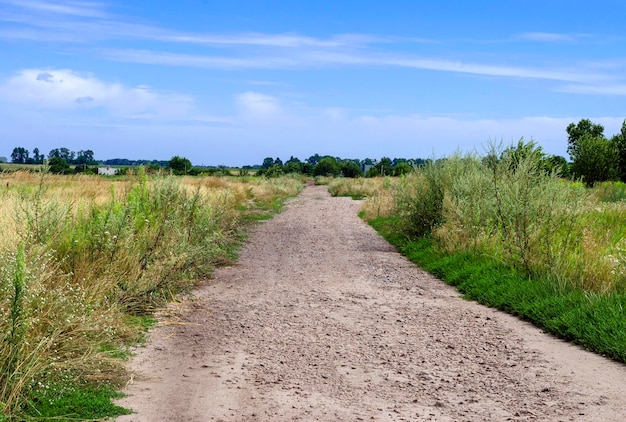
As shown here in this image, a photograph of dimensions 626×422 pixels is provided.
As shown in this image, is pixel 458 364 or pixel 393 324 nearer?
pixel 458 364

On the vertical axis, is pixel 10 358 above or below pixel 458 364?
above

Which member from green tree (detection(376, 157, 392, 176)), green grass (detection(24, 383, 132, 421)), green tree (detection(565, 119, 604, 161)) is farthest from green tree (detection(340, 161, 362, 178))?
green grass (detection(24, 383, 132, 421))

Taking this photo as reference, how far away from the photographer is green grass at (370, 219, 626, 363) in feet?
25.3

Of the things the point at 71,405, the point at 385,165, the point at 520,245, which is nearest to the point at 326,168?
the point at 385,165

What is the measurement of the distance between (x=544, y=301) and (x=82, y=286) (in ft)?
19.6

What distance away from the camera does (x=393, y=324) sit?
8.76 m

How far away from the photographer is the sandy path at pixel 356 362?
5.62 metres

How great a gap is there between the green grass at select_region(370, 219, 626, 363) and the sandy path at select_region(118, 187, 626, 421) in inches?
8.9

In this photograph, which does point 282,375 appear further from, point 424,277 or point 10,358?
point 424,277

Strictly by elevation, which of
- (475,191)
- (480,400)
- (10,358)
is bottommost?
(480,400)

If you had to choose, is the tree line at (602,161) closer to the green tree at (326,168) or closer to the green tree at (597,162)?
the green tree at (597,162)

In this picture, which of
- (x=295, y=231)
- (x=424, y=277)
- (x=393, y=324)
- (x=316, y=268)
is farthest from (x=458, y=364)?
(x=295, y=231)

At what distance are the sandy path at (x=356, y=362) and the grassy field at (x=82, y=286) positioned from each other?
426 mm

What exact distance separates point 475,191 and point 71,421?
1138cm
